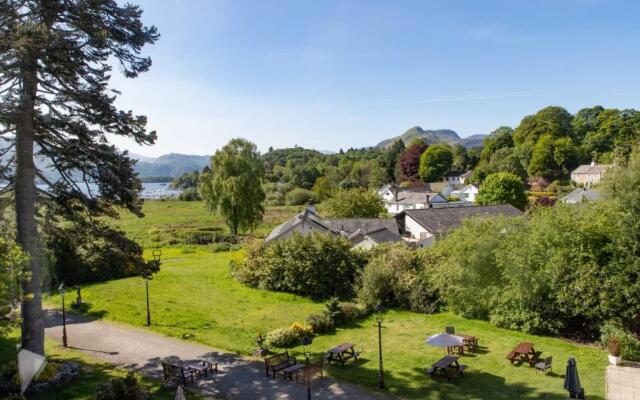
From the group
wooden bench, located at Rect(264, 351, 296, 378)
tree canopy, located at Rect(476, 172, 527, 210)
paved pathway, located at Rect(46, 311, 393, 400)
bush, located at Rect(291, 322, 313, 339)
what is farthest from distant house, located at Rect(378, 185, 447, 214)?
wooden bench, located at Rect(264, 351, 296, 378)

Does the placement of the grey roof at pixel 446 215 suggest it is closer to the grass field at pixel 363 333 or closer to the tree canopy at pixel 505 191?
the tree canopy at pixel 505 191

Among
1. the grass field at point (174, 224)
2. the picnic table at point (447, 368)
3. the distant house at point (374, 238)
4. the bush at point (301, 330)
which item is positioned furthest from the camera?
the grass field at point (174, 224)

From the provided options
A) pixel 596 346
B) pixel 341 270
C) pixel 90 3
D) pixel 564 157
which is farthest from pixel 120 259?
pixel 564 157

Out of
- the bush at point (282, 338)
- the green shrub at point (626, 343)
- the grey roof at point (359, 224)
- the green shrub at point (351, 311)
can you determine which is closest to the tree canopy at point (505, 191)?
the grey roof at point (359, 224)

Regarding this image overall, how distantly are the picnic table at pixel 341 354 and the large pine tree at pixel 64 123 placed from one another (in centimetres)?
892

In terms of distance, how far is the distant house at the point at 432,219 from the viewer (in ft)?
134

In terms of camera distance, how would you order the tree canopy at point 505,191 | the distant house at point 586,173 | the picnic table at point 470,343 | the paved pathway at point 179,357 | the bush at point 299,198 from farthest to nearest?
the bush at point 299,198 < the distant house at point 586,173 < the tree canopy at point 505,191 < the picnic table at point 470,343 < the paved pathway at point 179,357

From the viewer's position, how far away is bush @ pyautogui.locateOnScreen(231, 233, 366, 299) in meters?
26.6

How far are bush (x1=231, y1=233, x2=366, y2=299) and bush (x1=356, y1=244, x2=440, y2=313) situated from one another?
64.8 inches

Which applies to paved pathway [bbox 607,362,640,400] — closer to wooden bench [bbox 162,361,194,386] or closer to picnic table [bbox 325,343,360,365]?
picnic table [bbox 325,343,360,365]

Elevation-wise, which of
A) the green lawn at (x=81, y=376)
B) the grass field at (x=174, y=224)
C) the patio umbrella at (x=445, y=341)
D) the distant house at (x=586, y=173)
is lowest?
the green lawn at (x=81, y=376)

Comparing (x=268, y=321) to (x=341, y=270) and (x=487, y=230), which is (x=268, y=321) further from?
(x=487, y=230)

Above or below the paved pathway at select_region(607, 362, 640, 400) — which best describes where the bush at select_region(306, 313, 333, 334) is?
above

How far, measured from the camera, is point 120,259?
1681cm
